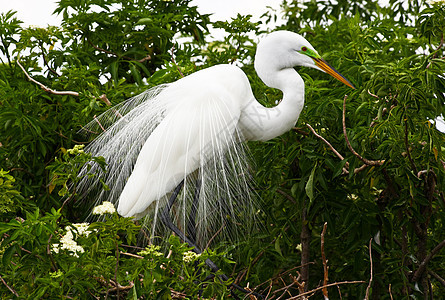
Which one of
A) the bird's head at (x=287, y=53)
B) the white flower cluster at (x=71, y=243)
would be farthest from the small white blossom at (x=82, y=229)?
the bird's head at (x=287, y=53)

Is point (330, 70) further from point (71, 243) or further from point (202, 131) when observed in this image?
point (71, 243)

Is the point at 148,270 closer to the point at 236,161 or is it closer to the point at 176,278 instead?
the point at 176,278

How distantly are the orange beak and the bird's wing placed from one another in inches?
18.4

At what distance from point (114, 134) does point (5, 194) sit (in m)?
0.86

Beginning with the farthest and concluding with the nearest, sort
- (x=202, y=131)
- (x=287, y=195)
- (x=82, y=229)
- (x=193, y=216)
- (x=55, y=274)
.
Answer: (x=193, y=216), (x=287, y=195), (x=202, y=131), (x=82, y=229), (x=55, y=274)

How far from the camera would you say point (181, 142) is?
10.4 feet

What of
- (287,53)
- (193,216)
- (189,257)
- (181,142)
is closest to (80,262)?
(189,257)

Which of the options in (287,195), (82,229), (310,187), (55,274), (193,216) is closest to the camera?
(55,274)

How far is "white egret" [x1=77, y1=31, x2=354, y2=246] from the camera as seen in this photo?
3174mm

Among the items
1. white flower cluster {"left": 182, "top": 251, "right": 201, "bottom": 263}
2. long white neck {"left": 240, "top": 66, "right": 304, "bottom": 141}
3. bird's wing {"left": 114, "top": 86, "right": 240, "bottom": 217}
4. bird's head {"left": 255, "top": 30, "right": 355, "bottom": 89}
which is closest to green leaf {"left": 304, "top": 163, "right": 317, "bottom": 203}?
long white neck {"left": 240, "top": 66, "right": 304, "bottom": 141}

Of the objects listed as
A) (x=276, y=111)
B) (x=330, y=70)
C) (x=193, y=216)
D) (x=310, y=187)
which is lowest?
(x=193, y=216)

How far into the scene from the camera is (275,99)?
360 centimetres

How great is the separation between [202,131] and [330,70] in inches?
26.3

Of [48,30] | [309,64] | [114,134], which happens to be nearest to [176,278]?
[114,134]
